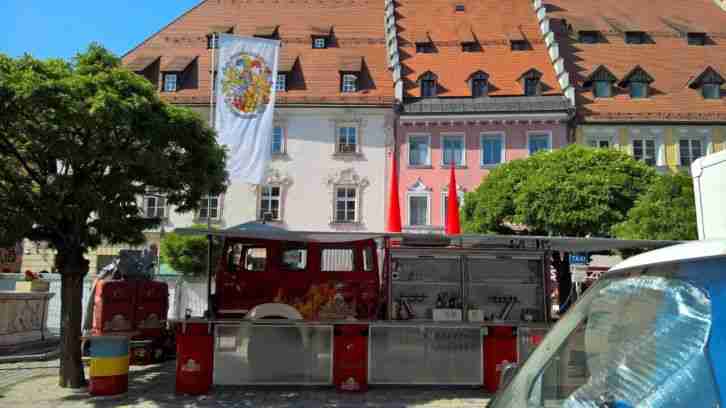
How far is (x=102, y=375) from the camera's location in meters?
8.40

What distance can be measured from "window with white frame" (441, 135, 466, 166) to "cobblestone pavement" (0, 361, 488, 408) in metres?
21.6

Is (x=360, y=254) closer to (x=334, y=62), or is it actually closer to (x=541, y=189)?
(x=541, y=189)

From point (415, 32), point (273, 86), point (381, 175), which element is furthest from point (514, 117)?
point (273, 86)

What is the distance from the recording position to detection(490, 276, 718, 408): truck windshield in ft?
5.72

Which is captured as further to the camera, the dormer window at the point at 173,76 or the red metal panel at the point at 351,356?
the dormer window at the point at 173,76

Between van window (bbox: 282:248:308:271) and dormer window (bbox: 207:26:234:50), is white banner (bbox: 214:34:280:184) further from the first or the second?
van window (bbox: 282:248:308:271)

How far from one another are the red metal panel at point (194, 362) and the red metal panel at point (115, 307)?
154 inches

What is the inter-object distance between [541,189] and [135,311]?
1318cm

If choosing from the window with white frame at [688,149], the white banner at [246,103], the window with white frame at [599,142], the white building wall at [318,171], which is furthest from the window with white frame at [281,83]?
the window with white frame at [688,149]

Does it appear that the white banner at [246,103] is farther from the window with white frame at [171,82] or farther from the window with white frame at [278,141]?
the window with white frame at [171,82]

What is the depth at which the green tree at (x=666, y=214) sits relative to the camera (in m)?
16.1

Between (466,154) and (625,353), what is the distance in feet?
93.2

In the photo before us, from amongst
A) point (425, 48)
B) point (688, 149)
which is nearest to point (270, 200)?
point (425, 48)

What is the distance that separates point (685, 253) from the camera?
6.31 feet
